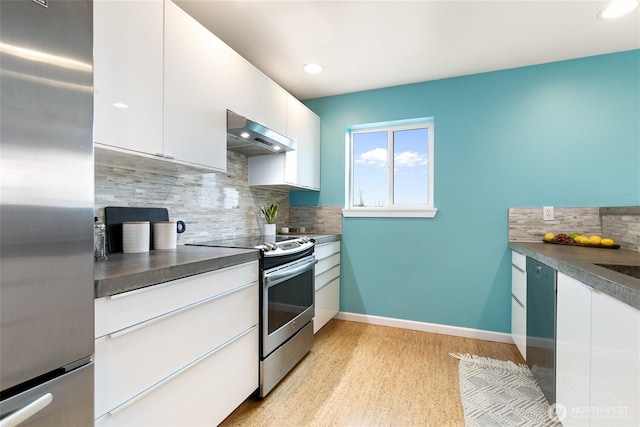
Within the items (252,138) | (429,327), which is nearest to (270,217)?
(252,138)

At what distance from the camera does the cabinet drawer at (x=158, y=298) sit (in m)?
0.96

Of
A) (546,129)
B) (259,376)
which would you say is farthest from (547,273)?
(259,376)

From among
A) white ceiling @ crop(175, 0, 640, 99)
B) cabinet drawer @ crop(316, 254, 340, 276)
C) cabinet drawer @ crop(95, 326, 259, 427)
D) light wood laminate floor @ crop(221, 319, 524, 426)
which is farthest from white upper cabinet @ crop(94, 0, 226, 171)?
light wood laminate floor @ crop(221, 319, 524, 426)

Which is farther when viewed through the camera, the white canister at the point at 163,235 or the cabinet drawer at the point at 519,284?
the cabinet drawer at the point at 519,284

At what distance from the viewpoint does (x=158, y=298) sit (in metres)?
1.14

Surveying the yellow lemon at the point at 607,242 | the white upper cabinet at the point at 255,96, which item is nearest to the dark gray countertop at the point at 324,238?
the white upper cabinet at the point at 255,96

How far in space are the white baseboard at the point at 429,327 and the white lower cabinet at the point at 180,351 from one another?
1.59 meters

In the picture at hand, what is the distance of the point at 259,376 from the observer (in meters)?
1.76

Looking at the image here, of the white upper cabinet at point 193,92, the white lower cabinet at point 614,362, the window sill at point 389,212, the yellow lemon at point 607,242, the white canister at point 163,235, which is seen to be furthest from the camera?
the window sill at point 389,212

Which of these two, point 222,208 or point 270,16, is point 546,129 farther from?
point 222,208

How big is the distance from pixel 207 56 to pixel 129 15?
0.47 m

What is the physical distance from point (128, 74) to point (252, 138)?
0.92m

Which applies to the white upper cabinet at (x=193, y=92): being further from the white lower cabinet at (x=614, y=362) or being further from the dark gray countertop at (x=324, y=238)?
the white lower cabinet at (x=614, y=362)

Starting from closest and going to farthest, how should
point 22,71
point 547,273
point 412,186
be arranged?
1. point 22,71
2. point 547,273
3. point 412,186
